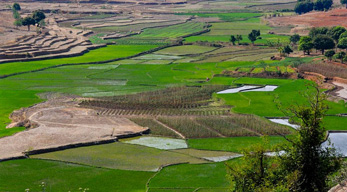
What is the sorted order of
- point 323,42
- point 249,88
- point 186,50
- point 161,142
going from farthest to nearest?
point 186,50, point 323,42, point 249,88, point 161,142

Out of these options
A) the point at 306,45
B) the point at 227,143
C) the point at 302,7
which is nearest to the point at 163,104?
the point at 227,143

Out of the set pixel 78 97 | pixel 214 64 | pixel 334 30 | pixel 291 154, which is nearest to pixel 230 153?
pixel 291 154

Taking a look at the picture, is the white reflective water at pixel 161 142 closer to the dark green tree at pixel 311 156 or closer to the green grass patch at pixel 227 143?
the green grass patch at pixel 227 143

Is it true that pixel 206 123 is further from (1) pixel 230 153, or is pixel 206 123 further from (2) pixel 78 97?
(2) pixel 78 97

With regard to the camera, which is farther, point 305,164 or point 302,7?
point 302,7

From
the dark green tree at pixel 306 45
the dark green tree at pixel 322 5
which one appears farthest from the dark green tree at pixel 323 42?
the dark green tree at pixel 322 5

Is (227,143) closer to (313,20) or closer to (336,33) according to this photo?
(336,33)

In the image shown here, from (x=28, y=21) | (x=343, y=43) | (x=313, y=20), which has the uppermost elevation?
(x=28, y=21)
